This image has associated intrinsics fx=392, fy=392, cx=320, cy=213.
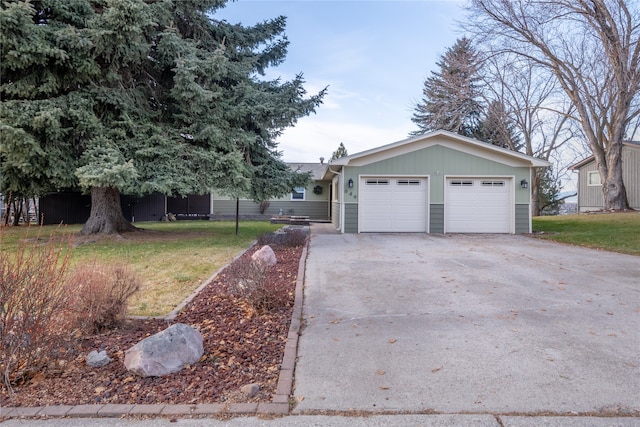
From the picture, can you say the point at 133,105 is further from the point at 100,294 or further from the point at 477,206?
the point at 477,206

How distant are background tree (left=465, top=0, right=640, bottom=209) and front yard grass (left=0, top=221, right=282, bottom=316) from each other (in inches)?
594

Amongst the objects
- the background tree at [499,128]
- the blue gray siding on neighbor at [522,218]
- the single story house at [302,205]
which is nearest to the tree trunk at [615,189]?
the background tree at [499,128]

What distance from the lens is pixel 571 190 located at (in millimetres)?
35812

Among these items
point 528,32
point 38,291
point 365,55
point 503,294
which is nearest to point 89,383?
point 38,291

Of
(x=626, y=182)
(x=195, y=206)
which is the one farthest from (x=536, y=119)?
(x=195, y=206)

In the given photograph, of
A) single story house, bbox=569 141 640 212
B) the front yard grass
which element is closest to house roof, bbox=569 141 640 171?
single story house, bbox=569 141 640 212

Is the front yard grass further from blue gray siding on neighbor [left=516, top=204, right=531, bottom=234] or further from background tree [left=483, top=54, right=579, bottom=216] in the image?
background tree [left=483, top=54, right=579, bottom=216]

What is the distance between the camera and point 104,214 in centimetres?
1272

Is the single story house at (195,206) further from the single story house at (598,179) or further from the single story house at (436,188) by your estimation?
the single story house at (598,179)

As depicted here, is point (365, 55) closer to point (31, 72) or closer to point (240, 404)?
point (31, 72)

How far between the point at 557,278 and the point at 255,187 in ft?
28.4

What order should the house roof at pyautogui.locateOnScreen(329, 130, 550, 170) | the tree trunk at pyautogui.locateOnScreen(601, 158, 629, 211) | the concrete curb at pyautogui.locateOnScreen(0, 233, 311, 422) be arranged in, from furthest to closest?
the tree trunk at pyautogui.locateOnScreen(601, 158, 629, 211), the house roof at pyautogui.locateOnScreen(329, 130, 550, 170), the concrete curb at pyautogui.locateOnScreen(0, 233, 311, 422)

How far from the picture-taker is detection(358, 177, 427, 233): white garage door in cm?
1427

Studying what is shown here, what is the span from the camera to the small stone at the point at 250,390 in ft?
9.11
